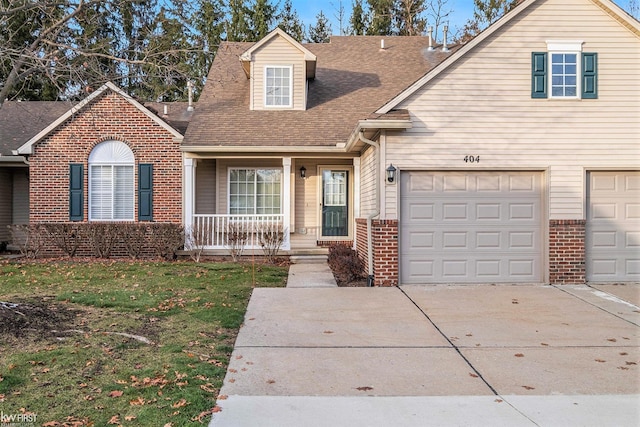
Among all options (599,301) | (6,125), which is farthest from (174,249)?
(599,301)

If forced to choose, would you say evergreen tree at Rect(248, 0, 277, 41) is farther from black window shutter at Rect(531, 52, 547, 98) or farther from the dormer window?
black window shutter at Rect(531, 52, 547, 98)

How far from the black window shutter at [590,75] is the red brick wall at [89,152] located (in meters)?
9.72

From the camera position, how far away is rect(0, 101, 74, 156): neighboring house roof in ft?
48.6

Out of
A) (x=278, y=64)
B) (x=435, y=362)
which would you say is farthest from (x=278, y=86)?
(x=435, y=362)

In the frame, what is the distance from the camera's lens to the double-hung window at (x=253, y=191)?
14211 mm

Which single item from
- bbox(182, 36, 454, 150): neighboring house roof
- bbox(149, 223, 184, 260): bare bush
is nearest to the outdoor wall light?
bbox(182, 36, 454, 150): neighboring house roof

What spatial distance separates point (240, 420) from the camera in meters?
3.80

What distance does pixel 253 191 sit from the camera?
14.2 m

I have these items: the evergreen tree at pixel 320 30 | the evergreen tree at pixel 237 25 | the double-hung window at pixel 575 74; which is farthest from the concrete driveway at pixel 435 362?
the evergreen tree at pixel 320 30

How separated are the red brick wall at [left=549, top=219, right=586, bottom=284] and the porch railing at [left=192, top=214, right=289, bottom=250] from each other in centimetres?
635

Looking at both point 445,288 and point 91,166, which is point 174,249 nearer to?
point 91,166

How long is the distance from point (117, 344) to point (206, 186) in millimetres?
9330

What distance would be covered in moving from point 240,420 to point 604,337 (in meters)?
4.76

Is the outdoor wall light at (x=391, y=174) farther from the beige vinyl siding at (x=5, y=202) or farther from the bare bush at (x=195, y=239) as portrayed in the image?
the beige vinyl siding at (x=5, y=202)
